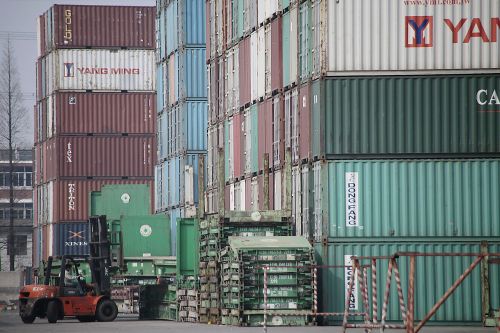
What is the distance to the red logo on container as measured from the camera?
3306 cm

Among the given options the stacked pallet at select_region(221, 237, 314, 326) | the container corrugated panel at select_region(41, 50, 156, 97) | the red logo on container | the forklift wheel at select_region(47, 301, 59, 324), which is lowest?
the forklift wheel at select_region(47, 301, 59, 324)

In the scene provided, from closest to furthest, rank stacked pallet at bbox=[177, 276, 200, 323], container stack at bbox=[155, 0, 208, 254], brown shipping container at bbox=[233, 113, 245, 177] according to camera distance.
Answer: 1. stacked pallet at bbox=[177, 276, 200, 323]
2. brown shipping container at bbox=[233, 113, 245, 177]
3. container stack at bbox=[155, 0, 208, 254]

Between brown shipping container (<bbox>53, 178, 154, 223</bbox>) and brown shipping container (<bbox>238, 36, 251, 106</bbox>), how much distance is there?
2852cm

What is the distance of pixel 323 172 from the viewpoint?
32.8 meters

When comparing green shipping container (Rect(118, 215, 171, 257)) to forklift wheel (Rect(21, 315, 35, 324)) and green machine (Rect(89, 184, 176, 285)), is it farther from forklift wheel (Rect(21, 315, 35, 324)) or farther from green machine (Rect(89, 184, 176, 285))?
forklift wheel (Rect(21, 315, 35, 324))

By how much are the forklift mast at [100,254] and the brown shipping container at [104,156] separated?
28402mm

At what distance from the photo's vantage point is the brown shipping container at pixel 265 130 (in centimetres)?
3862

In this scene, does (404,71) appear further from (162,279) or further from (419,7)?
(162,279)

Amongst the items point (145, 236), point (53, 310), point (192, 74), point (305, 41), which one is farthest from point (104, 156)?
point (305, 41)

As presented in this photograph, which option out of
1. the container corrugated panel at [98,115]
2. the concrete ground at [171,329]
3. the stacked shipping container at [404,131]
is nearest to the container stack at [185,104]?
the container corrugated panel at [98,115]

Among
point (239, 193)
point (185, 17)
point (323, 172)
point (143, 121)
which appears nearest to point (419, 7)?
point (323, 172)

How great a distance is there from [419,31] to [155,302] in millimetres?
13184

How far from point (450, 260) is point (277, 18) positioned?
9.67 metres

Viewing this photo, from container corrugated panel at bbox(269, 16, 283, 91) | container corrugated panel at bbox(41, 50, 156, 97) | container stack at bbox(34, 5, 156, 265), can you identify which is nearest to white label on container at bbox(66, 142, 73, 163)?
container stack at bbox(34, 5, 156, 265)
